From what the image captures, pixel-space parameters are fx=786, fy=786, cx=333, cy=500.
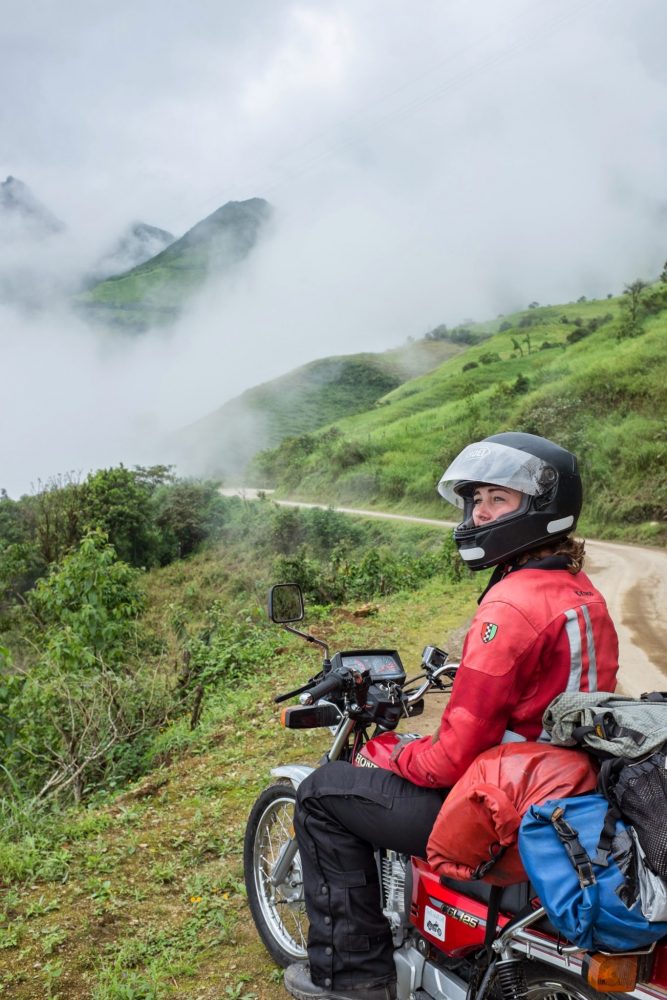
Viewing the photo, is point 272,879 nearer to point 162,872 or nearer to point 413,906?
point 413,906

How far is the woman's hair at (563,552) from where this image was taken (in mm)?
2512

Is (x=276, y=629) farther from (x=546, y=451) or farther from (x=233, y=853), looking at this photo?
(x=546, y=451)

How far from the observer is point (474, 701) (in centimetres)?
219

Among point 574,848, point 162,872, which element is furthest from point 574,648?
point 162,872

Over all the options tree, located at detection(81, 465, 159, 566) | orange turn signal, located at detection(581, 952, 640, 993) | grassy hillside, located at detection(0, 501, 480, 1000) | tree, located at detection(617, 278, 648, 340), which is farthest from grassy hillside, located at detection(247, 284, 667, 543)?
orange turn signal, located at detection(581, 952, 640, 993)

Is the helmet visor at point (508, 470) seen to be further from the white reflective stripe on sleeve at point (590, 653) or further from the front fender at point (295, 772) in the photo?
the front fender at point (295, 772)

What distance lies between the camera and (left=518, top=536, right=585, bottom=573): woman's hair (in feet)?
8.24

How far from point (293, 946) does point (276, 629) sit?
708cm

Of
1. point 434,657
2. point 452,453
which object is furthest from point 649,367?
point 434,657

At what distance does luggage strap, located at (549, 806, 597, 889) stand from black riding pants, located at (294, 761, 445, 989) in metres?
0.67

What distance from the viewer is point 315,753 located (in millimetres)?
5793

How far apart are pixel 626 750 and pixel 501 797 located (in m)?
0.34

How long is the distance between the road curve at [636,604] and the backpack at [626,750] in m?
5.60

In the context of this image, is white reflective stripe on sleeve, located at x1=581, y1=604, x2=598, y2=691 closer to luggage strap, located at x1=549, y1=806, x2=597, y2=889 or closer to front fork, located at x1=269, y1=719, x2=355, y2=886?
luggage strap, located at x1=549, y1=806, x2=597, y2=889
